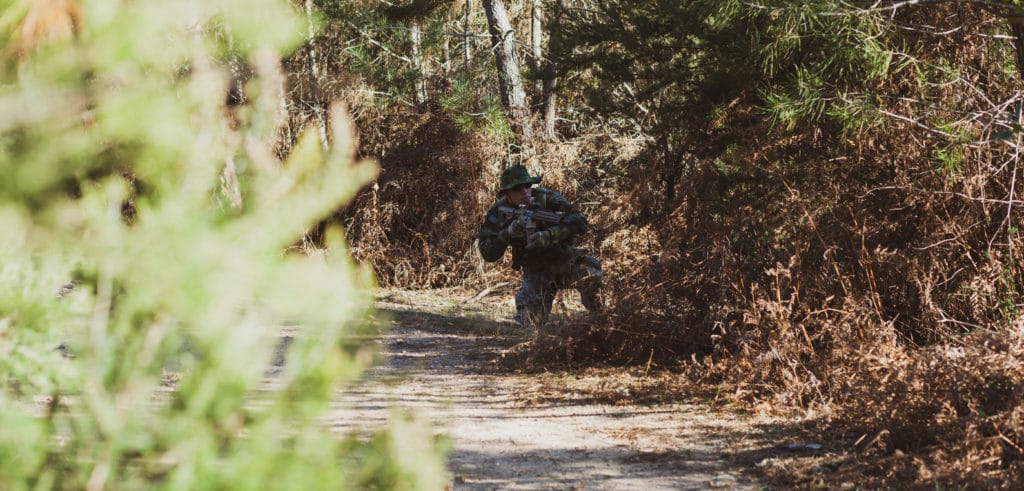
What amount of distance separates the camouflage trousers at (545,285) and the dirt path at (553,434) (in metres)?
1.33

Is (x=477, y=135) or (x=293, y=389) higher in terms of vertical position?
(x=477, y=135)

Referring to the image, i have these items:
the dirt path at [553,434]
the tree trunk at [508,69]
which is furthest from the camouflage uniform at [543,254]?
the tree trunk at [508,69]

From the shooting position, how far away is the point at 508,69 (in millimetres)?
15320

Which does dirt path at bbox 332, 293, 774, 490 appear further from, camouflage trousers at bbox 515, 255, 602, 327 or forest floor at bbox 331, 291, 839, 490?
camouflage trousers at bbox 515, 255, 602, 327

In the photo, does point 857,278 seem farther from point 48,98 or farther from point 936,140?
point 48,98

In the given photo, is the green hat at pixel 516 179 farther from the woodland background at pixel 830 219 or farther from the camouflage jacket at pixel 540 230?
the woodland background at pixel 830 219

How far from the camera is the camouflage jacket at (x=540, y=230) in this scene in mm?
9219

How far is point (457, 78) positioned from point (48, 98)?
1451 centimetres

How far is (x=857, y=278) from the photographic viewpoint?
6.71m

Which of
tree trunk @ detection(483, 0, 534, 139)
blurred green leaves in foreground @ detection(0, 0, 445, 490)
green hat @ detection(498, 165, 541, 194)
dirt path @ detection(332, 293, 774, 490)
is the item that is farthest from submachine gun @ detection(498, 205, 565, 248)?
blurred green leaves in foreground @ detection(0, 0, 445, 490)

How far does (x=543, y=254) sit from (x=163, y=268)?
7.52 m

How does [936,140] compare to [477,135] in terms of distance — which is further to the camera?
[477,135]

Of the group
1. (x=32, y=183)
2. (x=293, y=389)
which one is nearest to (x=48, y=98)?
(x=32, y=183)

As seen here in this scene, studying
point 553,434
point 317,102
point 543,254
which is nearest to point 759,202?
point 543,254
